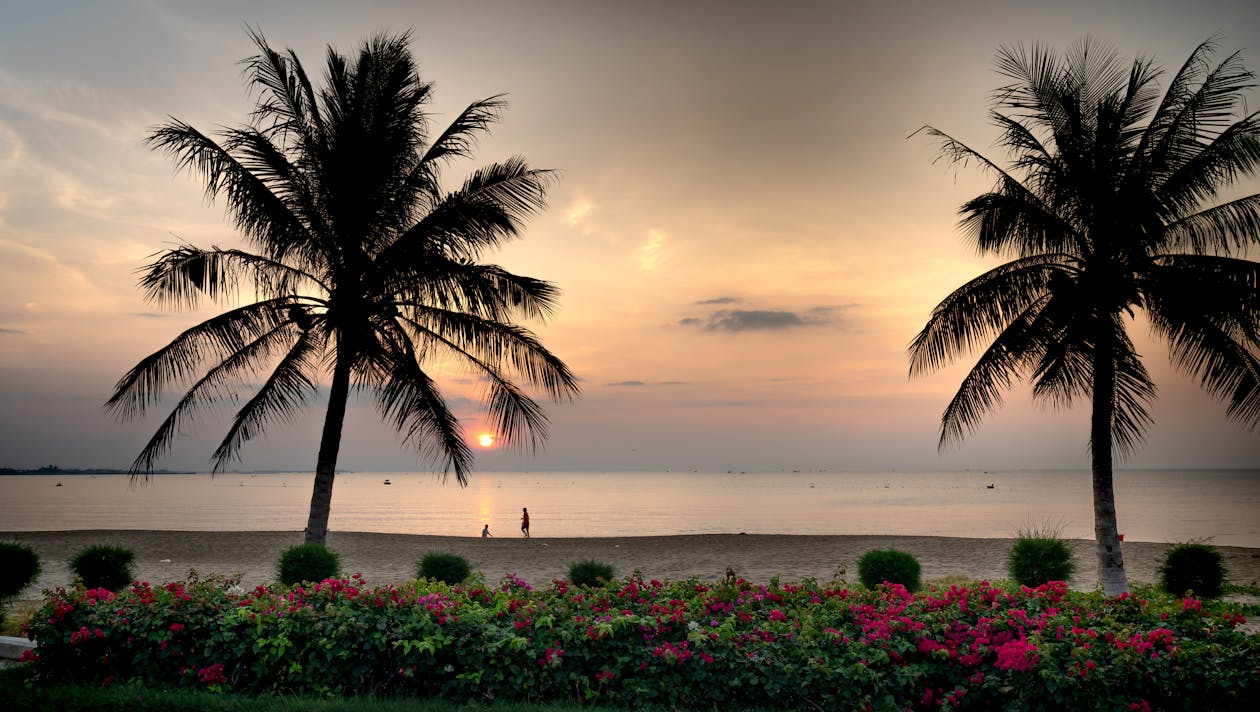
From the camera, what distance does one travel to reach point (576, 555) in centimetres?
2486

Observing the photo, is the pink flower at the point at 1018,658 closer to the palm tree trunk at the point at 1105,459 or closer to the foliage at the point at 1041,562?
the palm tree trunk at the point at 1105,459

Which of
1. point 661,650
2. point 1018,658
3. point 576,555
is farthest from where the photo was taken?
point 576,555

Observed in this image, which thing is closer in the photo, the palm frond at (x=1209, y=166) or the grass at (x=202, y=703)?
the grass at (x=202, y=703)

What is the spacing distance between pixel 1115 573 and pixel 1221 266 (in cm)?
537

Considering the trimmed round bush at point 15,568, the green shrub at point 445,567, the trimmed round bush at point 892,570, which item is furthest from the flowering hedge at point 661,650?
the trimmed round bush at point 15,568

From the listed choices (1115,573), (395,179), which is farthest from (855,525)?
(395,179)

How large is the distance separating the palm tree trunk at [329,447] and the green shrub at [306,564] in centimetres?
42

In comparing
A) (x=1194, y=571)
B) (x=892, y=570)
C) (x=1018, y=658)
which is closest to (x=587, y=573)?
(x=892, y=570)

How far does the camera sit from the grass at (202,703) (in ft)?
19.1

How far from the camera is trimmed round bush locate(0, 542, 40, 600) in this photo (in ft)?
40.2

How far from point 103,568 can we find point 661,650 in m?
12.0

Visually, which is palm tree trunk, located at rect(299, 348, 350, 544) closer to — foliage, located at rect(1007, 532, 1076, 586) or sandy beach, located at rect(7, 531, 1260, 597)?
sandy beach, located at rect(7, 531, 1260, 597)

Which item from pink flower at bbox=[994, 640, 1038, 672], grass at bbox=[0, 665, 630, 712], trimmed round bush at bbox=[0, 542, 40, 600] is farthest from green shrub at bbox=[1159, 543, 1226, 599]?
trimmed round bush at bbox=[0, 542, 40, 600]

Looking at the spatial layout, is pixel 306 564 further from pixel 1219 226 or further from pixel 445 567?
pixel 1219 226
